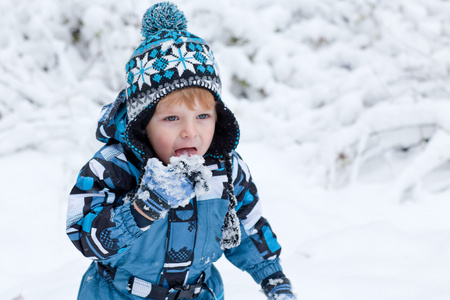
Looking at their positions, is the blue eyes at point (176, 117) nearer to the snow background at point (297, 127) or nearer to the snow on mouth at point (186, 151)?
the snow on mouth at point (186, 151)

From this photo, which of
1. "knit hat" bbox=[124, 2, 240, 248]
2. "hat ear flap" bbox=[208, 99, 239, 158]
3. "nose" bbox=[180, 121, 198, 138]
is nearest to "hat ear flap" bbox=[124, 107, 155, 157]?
"knit hat" bbox=[124, 2, 240, 248]

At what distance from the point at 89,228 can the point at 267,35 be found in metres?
3.66

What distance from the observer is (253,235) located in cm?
136

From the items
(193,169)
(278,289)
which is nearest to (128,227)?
(193,169)

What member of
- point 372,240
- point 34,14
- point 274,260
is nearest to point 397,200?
point 372,240

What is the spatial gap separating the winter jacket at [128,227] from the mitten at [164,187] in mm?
48

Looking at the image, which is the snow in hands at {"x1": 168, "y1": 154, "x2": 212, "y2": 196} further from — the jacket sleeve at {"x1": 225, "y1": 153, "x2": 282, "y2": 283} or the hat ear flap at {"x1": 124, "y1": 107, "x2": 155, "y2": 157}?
the jacket sleeve at {"x1": 225, "y1": 153, "x2": 282, "y2": 283}

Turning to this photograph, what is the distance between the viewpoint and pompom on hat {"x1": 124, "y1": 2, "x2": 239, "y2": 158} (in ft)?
3.67

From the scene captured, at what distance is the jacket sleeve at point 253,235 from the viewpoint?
52.7 inches

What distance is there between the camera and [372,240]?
7.45 feet

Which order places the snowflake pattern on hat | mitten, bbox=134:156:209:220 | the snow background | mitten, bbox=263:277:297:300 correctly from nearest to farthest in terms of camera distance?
mitten, bbox=134:156:209:220, the snowflake pattern on hat, mitten, bbox=263:277:297:300, the snow background

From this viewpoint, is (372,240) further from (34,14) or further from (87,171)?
(34,14)

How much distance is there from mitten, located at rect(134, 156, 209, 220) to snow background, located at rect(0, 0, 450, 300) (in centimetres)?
82

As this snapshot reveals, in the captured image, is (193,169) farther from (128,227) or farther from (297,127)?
(297,127)
